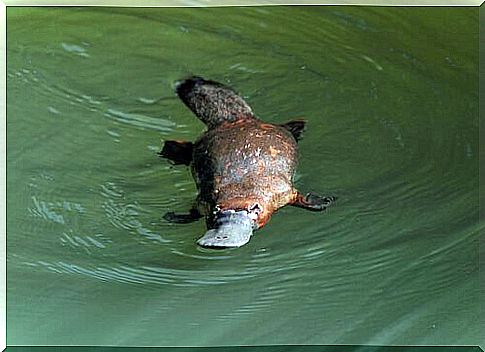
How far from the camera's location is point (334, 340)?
135cm

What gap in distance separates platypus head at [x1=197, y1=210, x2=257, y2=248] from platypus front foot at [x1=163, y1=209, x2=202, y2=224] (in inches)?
2.7

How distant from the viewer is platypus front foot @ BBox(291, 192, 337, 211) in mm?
1338

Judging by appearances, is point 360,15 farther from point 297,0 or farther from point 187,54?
point 187,54

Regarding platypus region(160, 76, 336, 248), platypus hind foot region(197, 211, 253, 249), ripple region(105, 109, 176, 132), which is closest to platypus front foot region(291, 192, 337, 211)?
platypus region(160, 76, 336, 248)

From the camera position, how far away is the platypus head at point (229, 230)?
1.21 metres

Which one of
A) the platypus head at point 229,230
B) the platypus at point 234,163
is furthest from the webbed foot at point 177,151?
the platypus head at point 229,230

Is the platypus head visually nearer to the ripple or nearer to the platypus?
the platypus

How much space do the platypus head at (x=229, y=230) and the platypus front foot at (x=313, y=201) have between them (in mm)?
99

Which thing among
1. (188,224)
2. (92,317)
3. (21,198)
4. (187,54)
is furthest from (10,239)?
(187,54)

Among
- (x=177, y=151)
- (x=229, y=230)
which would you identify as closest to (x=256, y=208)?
(x=229, y=230)

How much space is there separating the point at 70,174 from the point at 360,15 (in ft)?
1.66

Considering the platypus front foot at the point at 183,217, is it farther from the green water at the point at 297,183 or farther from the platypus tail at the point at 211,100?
the platypus tail at the point at 211,100

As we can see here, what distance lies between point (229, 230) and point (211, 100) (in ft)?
0.78

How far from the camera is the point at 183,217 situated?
1.34m
